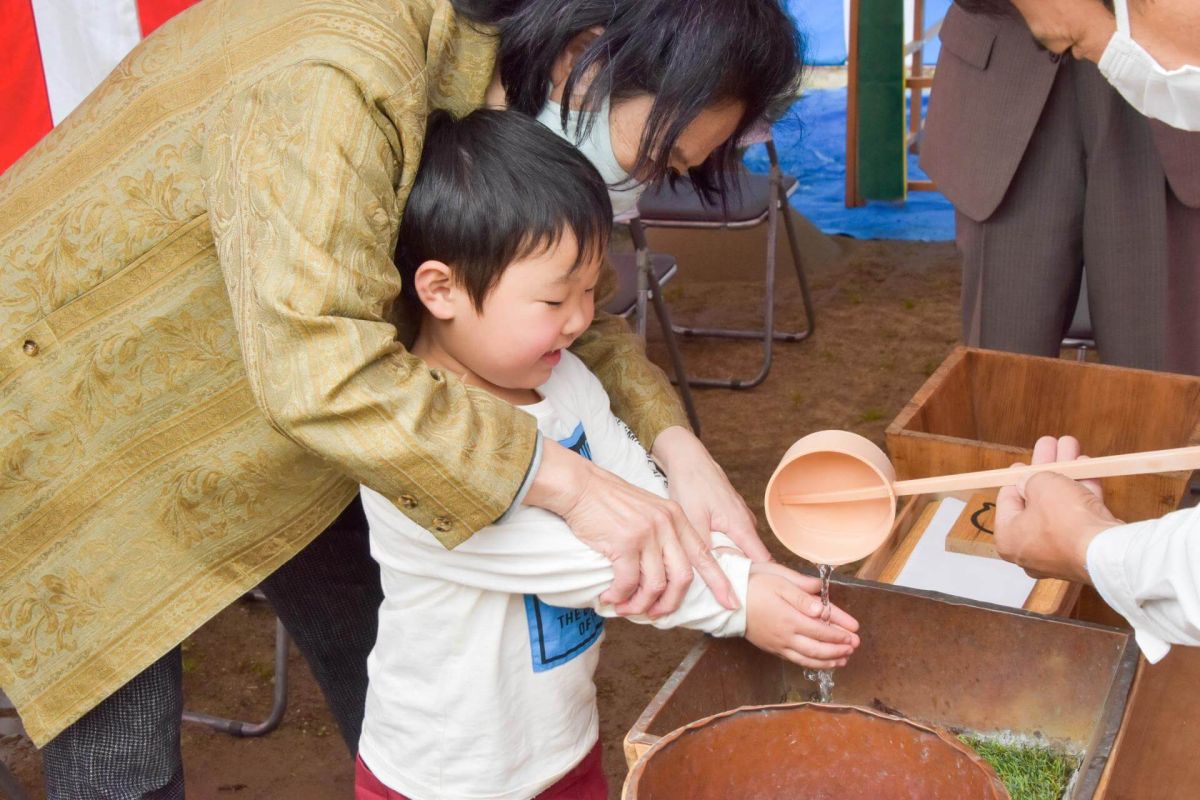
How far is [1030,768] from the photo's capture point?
1.30 m

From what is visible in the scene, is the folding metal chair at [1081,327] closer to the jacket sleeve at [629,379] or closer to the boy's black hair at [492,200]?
the jacket sleeve at [629,379]

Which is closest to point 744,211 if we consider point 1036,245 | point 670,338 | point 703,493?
point 670,338

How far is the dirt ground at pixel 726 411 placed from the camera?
2430 millimetres

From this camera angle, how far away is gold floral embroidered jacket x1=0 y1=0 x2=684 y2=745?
1.06m

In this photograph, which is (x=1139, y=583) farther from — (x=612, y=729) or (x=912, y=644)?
(x=612, y=729)

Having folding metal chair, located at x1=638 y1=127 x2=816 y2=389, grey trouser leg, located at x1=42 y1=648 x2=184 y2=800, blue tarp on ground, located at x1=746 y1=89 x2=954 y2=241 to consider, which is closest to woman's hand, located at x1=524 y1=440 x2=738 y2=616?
grey trouser leg, located at x1=42 y1=648 x2=184 y2=800

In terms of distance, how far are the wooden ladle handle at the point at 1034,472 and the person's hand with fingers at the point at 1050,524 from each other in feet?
0.05

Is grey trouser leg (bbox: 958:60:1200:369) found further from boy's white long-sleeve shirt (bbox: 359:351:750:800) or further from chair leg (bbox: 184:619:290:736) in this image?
chair leg (bbox: 184:619:290:736)

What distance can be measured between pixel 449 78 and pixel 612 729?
1542mm

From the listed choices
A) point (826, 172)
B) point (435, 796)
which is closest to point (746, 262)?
point (826, 172)

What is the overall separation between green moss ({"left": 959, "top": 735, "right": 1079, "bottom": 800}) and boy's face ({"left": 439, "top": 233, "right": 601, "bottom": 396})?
0.59 metres

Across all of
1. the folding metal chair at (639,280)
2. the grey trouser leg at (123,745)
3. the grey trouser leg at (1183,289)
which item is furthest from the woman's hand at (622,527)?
the folding metal chair at (639,280)

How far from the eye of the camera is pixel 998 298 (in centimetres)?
240

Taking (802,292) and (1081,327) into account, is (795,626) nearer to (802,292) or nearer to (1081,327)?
(1081,327)
